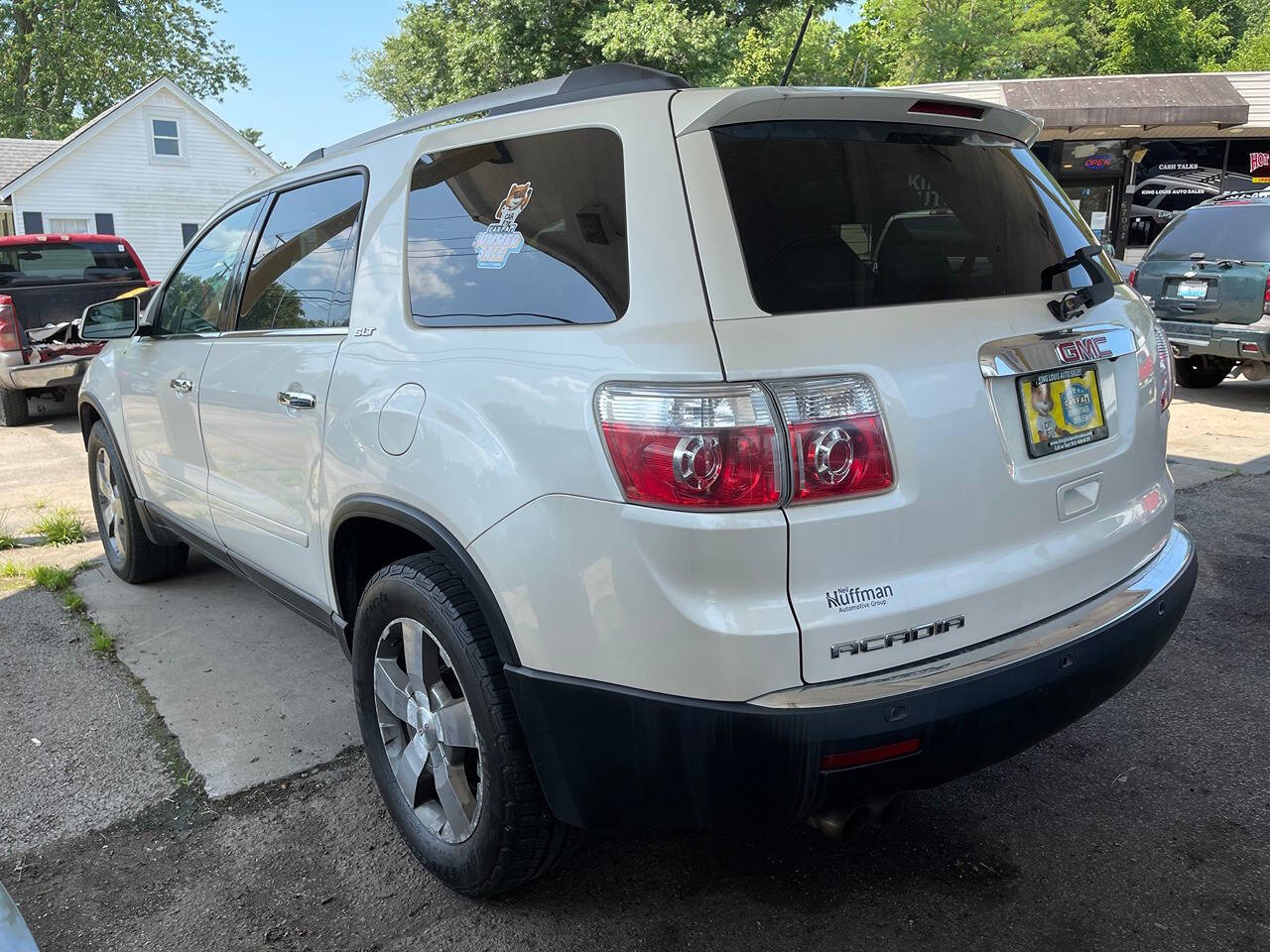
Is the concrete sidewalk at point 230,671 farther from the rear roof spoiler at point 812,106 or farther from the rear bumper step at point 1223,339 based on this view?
the rear bumper step at point 1223,339

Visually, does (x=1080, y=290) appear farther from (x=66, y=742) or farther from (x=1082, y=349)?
(x=66, y=742)

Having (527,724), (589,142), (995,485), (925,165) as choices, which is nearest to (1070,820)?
(995,485)

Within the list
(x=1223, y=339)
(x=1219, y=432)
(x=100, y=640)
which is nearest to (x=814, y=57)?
(x=1223, y=339)

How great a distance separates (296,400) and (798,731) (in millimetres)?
A: 1784

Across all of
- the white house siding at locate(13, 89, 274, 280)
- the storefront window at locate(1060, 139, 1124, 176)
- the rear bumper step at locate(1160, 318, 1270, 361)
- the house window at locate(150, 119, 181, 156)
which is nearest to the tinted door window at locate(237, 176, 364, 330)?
the rear bumper step at locate(1160, 318, 1270, 361)

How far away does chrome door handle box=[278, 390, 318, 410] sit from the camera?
2.82m

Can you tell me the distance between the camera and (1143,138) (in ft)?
73.2

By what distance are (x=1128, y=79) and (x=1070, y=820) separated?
70.8 feet

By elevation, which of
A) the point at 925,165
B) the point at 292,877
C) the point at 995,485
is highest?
the point at 925,165

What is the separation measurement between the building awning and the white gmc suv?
1904 centimetres

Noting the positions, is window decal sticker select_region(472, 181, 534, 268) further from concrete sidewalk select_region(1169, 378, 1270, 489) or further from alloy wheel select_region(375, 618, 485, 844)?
concrete sidewalk select_region(1169, 378, 1270, 489)

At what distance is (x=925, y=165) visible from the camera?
236cm

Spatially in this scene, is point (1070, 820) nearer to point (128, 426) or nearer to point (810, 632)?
point (810, 632)

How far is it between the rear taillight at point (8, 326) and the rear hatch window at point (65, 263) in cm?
81
